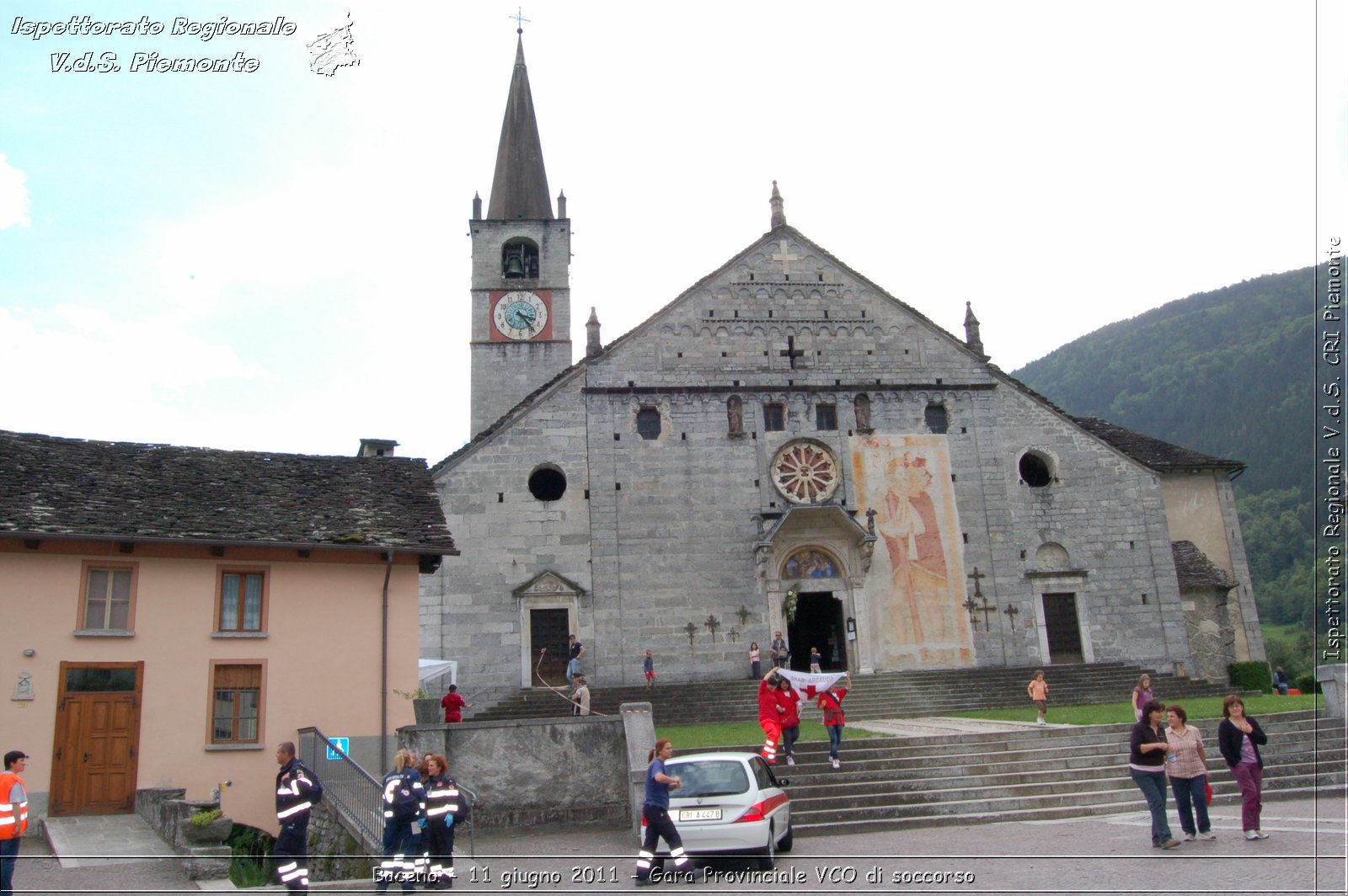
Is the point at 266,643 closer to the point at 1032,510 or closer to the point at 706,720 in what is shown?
the point at 706,720

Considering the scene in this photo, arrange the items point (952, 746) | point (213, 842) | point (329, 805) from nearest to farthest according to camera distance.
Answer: point (213, 842)
point (329, 805)
point (952, 746)

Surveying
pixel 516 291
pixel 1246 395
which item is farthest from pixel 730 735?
pixel 1246 395

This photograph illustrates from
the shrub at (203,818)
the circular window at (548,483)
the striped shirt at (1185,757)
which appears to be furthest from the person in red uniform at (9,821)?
the circular window at (548,483)

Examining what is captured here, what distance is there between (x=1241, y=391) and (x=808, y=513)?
6800cm

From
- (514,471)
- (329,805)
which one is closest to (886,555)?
(514,471)

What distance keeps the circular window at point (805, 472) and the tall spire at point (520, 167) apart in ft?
61.9

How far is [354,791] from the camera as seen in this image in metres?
14.6

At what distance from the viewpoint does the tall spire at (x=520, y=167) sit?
4384 cm

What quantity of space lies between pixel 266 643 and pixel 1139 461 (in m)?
24.4

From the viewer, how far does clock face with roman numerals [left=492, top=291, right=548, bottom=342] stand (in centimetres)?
4106

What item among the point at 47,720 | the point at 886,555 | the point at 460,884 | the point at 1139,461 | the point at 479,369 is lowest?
the point at 460,884

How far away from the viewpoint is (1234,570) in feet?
103

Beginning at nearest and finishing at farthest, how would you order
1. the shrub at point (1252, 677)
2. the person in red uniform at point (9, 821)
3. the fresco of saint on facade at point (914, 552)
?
1. the person in red uniform at point (9, 821)
2. the fresco of saint on facade at point (914, 552)
3. the shrub at point (1252, 677)

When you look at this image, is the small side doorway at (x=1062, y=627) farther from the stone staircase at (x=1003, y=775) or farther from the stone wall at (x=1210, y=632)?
the stone staircase at (x=1003, y=775)
